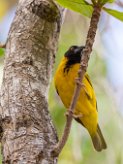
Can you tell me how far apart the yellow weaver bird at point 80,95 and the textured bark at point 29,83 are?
804mm

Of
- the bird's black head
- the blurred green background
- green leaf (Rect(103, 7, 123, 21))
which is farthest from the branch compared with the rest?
the bird's black head

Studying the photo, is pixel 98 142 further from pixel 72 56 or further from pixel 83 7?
pixel 83 7

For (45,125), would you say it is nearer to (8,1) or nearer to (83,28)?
(83,28)

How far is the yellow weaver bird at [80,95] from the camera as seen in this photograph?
2.85m

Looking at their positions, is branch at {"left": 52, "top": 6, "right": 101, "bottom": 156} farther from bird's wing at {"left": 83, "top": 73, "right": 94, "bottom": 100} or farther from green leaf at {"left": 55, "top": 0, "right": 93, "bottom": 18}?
bird's wing at {"left": 83, "top": 73, "right": 94, "bottom": 100}

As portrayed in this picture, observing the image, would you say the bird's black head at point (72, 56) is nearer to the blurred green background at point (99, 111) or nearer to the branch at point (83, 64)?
the blurred green background at point (99, 111)

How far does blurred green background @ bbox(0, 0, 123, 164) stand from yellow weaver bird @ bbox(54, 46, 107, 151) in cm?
6

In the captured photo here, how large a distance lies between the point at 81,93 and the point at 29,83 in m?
1.20

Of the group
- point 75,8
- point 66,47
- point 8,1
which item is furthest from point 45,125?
point 8,1

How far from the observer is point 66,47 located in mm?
3234

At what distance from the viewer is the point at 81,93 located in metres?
2.91

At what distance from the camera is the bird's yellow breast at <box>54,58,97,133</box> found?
2848 millimetres

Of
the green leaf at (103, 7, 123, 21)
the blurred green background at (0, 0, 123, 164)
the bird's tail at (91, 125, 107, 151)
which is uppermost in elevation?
the green leaf at (103, 7, 123, 21)

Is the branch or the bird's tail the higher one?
the branch
